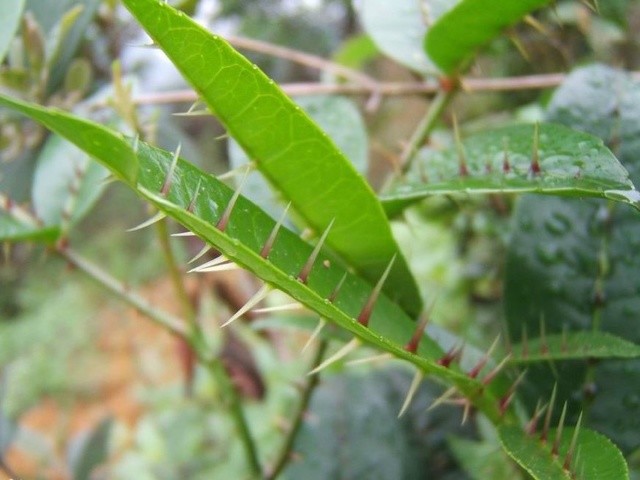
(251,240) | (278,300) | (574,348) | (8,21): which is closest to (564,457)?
(574,348)

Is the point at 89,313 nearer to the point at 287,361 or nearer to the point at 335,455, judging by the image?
the point at 287,361

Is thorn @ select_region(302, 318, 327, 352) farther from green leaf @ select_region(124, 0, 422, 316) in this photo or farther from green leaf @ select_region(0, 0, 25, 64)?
green leaf @ select_region(0, 0, 25, 64)

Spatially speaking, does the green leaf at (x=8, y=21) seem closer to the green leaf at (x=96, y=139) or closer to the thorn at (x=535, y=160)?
the green leaf at (x=96, y=139)

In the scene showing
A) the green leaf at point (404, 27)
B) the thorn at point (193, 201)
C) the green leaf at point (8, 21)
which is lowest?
the green leaf at point (404, 27)

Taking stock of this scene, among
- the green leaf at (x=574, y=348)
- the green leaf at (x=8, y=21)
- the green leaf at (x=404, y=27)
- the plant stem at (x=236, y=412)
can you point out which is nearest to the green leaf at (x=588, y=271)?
the green leaf at (x=574, y=348)

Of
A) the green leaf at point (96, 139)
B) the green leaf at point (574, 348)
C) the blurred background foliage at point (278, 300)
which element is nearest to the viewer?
the green leaf at point (96, 139)

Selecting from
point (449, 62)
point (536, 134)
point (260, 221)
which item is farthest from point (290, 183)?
point (449, 62)

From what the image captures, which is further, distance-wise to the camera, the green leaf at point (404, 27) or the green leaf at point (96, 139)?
the green leaf at point (404, 27)
